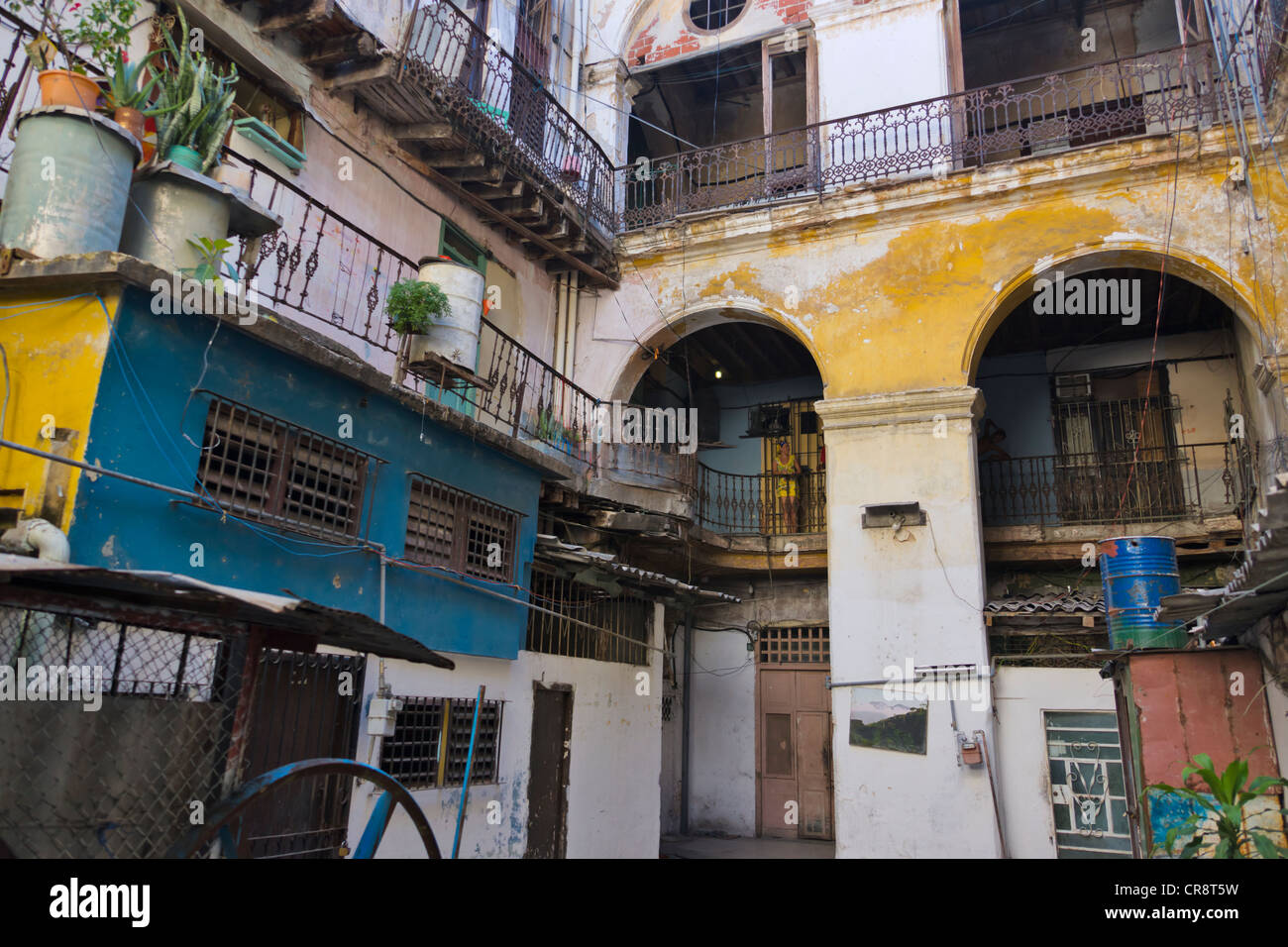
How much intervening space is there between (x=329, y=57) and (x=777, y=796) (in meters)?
11.6

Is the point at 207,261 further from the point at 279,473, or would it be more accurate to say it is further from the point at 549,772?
the point at 549,772

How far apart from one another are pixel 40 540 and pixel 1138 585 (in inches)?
339

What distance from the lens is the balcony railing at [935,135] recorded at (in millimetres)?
10406

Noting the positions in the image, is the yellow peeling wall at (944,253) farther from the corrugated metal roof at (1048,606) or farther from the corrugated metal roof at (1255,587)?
the corrugated metal roof at (1255,587)

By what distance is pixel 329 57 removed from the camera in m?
8.88

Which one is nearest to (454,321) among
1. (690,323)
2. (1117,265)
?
(690,323)

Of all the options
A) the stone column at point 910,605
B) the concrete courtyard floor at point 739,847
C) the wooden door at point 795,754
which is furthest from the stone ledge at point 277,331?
the wooden door at point 795,754

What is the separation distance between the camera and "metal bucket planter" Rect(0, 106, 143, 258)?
208 inches

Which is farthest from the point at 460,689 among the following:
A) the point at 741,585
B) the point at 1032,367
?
the point at 1032,367

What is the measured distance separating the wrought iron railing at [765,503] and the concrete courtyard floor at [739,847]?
470 centimetres

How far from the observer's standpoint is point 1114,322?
13875 mm

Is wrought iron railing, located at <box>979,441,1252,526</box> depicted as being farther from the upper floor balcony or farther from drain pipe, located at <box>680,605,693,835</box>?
drain pipe, located at <box>680,605,693,835</box>

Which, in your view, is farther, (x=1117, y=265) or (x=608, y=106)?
(x=608, y=106)
